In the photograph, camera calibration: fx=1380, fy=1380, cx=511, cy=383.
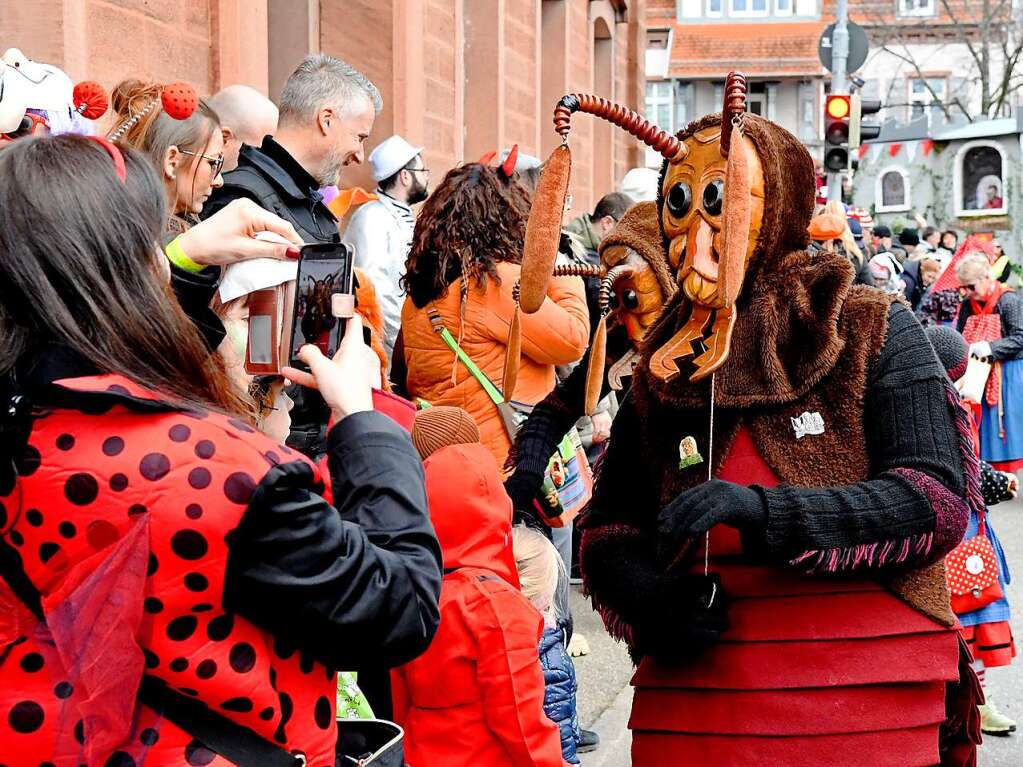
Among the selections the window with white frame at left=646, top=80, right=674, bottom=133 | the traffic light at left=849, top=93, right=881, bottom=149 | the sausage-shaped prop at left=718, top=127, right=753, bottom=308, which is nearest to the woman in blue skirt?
the traffic light at left=849, top=93, right=881, bottom=149

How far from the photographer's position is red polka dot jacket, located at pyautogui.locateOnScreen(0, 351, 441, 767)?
5.25ft

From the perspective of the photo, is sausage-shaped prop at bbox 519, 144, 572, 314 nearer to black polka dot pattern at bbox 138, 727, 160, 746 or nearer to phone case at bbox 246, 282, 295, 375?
phone case at bbox 246, 282, 295, 375

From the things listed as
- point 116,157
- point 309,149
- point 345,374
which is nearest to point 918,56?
point 309,149

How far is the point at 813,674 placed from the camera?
2.46 metres

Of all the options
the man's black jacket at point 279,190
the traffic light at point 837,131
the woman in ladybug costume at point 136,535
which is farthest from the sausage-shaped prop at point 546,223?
the traffic light at point 837,131

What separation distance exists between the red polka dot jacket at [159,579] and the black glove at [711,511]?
688mm

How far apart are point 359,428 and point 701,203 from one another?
3.23 feet

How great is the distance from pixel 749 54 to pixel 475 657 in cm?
4513

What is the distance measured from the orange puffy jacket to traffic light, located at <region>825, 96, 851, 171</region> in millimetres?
8995

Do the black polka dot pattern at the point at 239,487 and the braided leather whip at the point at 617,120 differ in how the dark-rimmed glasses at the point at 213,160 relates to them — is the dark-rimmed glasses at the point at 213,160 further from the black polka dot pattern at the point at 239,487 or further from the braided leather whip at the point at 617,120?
the black polka dot pattern at the point at 239,487

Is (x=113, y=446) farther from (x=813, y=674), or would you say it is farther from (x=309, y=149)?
(x=309, y=149)

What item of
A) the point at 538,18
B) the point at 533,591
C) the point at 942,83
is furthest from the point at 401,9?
the point at 942,83

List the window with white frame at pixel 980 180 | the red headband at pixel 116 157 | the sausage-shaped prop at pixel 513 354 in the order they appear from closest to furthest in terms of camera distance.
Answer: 1. the red headband at pixel 116 157
2. the sausage-shaped prop at pixel 513 354
3. the window with white frame at pixel 980 180

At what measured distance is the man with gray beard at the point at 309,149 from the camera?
13.1ft
